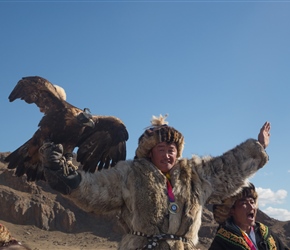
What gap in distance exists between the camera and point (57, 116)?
5027 mm

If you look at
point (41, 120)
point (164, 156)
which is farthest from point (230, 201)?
point (41, 120)

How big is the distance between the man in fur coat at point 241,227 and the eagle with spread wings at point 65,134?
4.93ft

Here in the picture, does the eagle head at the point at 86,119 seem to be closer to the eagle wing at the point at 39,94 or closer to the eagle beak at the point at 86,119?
the eagle beak at the point at 86,119

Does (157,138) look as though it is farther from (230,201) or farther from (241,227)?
(241,227)

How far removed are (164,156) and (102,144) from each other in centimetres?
165

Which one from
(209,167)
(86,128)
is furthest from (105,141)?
(209,167)

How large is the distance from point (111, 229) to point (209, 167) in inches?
1242

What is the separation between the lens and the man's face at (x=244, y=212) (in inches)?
140

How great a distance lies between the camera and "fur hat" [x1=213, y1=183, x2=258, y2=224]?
3.56 m

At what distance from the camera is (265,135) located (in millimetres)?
3514

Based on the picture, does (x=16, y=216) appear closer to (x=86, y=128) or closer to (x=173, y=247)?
(x=86, y=128)

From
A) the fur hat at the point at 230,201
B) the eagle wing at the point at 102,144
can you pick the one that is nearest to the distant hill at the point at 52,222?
the eagle wing at the point at 102,144

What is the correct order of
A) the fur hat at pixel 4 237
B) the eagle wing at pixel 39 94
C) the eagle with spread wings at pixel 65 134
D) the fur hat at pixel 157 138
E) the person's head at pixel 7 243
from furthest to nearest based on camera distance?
the eagle wing at pixel 39 94
the eagle with spread wings at pixel 65 134
the fur hat at pixel 157 138
the fur hat at pixel 4 237
the person's head at pixel 7 243

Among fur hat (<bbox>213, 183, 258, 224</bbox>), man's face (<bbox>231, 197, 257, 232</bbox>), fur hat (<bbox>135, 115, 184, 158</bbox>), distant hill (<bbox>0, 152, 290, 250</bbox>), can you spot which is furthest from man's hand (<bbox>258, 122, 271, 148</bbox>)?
distant hill (<bbox>0, 152, 290, 250</bbox>)
